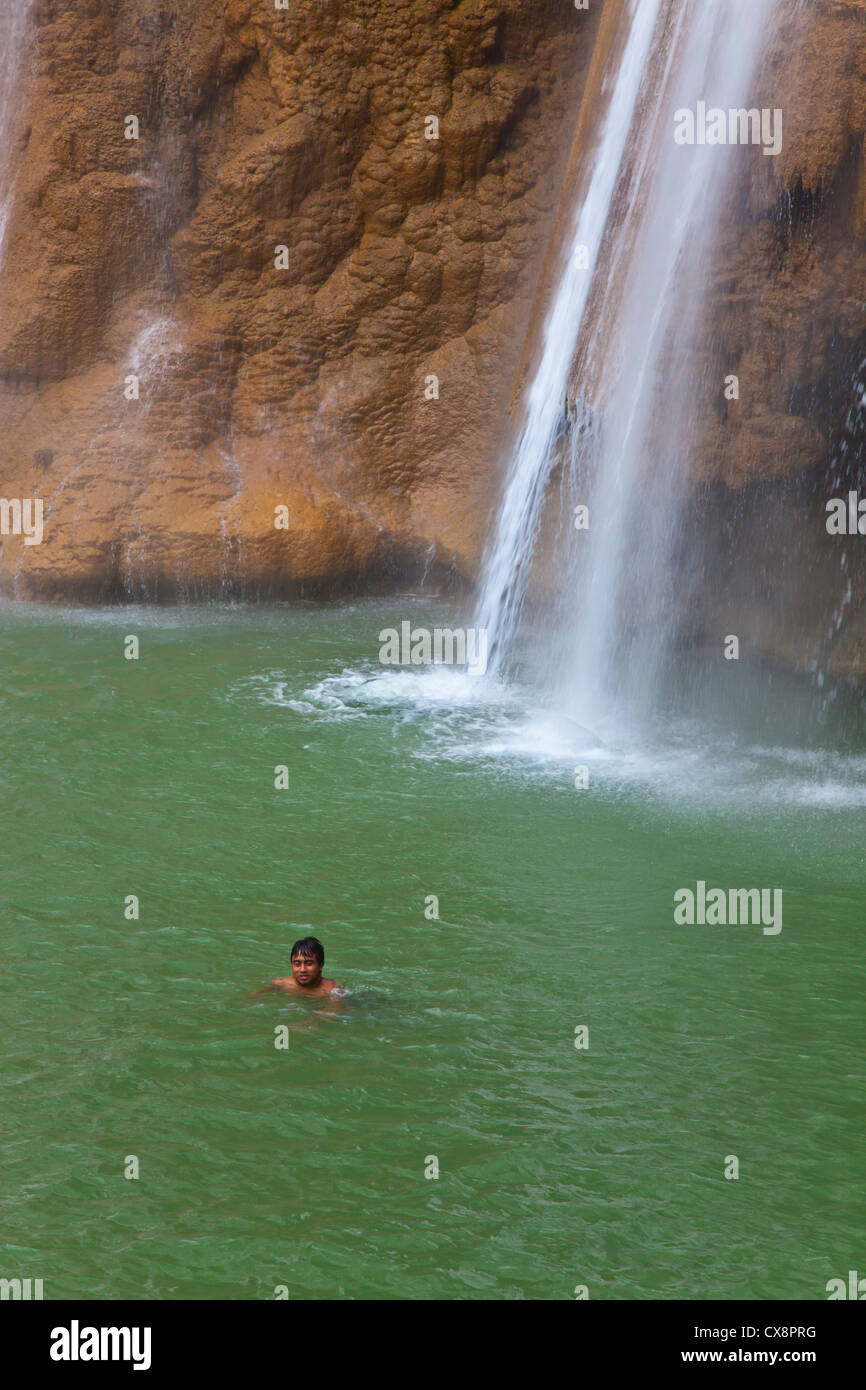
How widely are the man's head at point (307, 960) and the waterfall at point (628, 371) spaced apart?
4740 mm

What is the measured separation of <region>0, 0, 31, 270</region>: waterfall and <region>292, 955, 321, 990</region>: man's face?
10082 millimetres

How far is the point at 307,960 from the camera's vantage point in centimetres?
596

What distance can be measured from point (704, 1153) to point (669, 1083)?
48cm

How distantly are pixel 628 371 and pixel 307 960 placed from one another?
5442mm

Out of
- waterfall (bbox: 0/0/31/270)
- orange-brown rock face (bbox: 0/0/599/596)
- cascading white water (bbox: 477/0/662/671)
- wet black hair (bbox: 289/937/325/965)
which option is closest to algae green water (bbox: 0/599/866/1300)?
wet black hair (bbox: 289/937/325/965)

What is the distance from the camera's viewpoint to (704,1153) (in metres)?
5.16

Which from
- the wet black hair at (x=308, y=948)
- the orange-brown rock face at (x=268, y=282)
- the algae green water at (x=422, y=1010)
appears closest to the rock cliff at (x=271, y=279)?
the orange-brown rock face at (x=268, y=282)

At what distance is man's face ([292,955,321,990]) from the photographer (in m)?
5.96

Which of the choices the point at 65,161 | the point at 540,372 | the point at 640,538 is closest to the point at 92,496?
the point at 65,161

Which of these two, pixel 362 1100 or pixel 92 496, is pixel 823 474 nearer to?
pixel 362 1100

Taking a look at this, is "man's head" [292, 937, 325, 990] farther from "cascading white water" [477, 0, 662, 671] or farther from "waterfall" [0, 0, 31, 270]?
"waterfall" [0, 0, 31, 270]

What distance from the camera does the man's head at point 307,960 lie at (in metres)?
5.96

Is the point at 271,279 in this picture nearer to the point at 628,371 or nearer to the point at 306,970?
the point at 628,371

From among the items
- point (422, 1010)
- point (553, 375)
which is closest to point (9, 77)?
point (553, 375)
